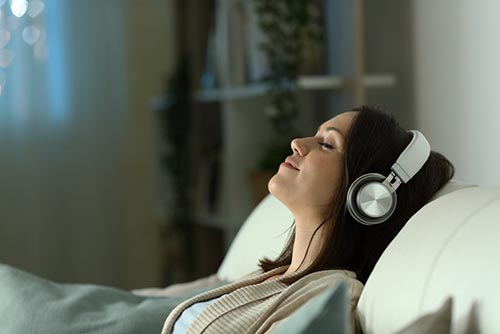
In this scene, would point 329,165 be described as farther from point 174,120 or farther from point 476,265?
point 174,120

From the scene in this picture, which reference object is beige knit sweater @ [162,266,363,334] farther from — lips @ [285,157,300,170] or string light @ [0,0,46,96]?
→ string light @ [0,0,46,96]

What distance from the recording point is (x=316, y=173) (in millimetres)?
Result: 1222

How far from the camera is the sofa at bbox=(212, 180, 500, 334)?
2.60 ft

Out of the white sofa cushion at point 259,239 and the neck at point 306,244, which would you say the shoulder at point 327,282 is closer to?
the neck at point 306,244

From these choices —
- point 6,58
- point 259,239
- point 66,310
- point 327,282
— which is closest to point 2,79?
point 6,58

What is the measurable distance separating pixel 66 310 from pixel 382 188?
0.56 meters

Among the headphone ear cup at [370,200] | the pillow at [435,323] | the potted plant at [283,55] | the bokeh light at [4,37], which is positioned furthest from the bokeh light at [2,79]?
the pillow at [435,323]

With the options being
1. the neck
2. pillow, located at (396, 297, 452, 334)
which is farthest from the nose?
pillow, located at (396, 297, 452, 334)

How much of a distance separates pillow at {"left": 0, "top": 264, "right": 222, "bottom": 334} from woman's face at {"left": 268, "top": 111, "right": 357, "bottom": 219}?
28cm

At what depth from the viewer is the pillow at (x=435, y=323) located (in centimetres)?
76

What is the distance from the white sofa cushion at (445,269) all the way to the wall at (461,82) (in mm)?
885

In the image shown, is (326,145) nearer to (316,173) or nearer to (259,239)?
(316,173)

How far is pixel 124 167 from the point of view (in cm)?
319

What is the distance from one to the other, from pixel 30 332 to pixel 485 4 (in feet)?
4.32
